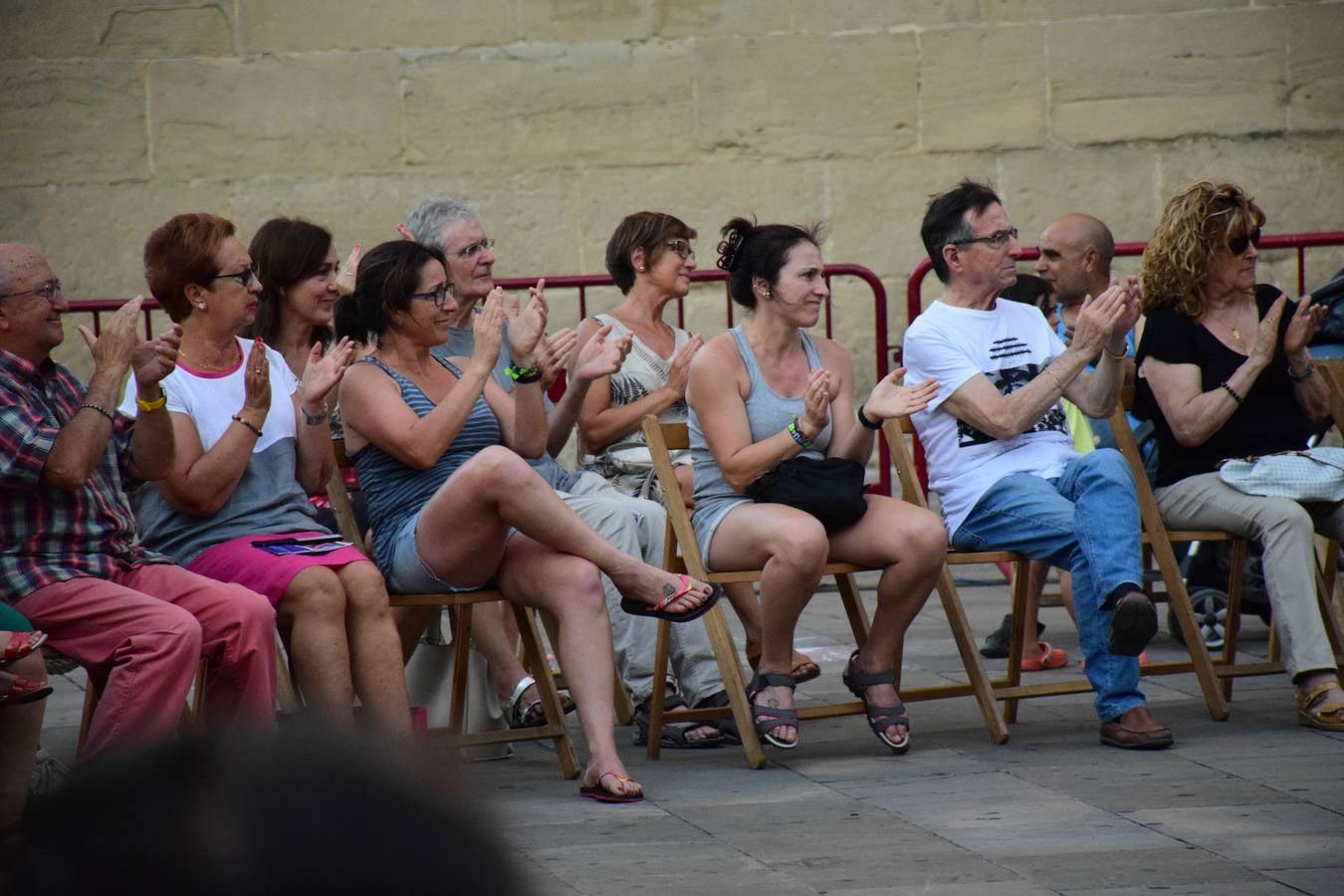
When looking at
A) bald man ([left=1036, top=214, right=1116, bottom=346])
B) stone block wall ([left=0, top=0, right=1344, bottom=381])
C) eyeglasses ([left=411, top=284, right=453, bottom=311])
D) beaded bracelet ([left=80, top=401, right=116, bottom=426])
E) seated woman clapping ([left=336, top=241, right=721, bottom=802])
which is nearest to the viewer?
beaded bracelet ([left=80, top=401, right=116, bottom=426])

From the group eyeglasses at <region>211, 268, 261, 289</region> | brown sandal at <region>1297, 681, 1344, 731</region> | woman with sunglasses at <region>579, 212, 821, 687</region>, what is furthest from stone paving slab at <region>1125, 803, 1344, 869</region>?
eyeglasses at <region>211, 268, 261, 289</region>

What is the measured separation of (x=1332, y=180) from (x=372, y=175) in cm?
473

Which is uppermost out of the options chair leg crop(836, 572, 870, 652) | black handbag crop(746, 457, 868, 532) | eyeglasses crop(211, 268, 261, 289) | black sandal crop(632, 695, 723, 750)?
eyeglasses crop(211, 268, 261, 289)

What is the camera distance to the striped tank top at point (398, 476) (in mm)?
4734

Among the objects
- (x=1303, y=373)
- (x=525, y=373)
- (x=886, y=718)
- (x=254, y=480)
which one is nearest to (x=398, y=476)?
(x=254, y=480)

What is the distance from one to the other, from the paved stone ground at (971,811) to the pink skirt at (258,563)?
0.70 meters

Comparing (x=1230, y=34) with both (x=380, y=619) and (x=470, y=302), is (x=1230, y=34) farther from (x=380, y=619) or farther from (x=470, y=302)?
(x=380, y=619)

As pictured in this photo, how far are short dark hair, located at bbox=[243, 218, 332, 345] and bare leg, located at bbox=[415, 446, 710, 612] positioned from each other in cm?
107

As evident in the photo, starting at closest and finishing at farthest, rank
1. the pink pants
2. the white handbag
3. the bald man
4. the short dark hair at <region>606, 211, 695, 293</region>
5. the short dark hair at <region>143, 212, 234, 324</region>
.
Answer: the pink pants, the short dark hair at <region>143, 212, 234, 324</region>, the white handbag, the short dark hair at <region>606, 211, 695, 293</region>, the bald man

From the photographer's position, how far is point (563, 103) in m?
8.77

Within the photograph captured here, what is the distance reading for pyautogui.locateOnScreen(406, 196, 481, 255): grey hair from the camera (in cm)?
568

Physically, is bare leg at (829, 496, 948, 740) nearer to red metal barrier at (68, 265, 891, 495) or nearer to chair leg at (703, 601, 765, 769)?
chair leg at (703, 601, 765, 769)

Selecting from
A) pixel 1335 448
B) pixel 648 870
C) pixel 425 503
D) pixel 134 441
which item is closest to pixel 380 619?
pixel 425 503

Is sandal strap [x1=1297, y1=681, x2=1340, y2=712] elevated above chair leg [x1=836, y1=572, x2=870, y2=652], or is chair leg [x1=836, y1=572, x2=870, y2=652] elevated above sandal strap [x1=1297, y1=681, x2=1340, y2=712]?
chair leg [x1=836, y1=572, x2=870, y2=652]
